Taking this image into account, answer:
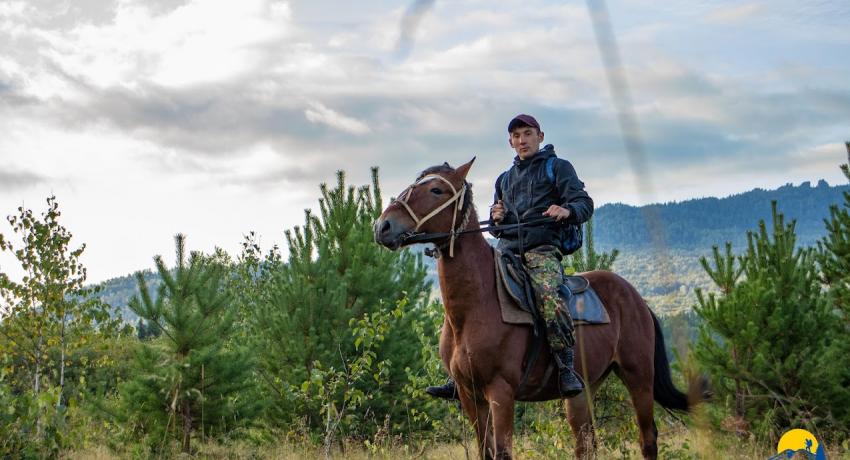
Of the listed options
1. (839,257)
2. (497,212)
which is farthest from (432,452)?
(839,257)

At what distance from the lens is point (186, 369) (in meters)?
9.50

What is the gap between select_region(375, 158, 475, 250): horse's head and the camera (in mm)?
4770

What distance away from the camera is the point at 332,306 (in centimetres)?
1100

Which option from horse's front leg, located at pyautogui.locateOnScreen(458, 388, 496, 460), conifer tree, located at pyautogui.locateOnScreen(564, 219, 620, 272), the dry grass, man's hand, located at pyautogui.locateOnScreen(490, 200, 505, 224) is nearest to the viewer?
horse's front leg, located at pyautogui.locateOnScreen(458, 388, 496, 460)

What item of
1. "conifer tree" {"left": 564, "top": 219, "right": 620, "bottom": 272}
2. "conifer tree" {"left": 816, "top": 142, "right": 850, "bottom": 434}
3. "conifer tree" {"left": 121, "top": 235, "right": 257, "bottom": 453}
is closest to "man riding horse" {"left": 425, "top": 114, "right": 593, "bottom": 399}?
"conifer tree" {"left": 121, "top": 235, "right": 257, "bottom": 453}

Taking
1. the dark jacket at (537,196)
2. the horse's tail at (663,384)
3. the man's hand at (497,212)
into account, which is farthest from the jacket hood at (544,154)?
the horse's tail at (663,384)

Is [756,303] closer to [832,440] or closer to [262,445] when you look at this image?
[832,440]

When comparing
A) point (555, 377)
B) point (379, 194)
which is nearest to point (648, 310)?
point (555, 377)

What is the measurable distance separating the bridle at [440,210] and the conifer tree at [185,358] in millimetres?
5423

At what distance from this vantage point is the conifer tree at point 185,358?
941 cm

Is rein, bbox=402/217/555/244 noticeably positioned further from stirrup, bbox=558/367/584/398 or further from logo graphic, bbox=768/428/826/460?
logo graphic, bbox=768/428/826/460

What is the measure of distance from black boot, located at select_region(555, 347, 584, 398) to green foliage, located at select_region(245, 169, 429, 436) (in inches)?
208

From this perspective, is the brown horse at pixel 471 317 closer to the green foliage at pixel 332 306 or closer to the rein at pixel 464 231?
the rein at pixel 464 231

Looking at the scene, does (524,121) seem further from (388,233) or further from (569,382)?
(569,382)
